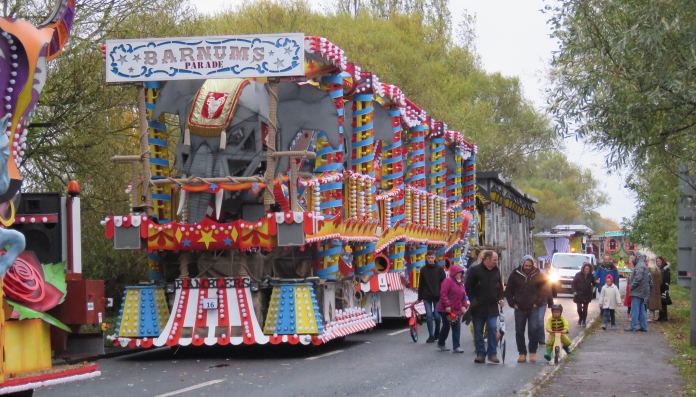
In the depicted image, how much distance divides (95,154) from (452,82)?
28.5 metres

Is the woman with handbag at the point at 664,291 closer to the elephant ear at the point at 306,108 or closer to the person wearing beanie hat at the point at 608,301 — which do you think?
the person wearing beanie hat at the point at 608,301

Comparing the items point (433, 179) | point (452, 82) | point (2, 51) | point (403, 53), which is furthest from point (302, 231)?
point (452, 82)

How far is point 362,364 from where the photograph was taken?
1636 cm

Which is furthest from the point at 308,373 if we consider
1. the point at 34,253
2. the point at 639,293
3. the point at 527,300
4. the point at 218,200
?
the point at 639,293

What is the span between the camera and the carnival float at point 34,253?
8.86 metres

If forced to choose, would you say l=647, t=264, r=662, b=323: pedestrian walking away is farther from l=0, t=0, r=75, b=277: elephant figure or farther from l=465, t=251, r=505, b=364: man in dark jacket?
l=0, t=0, r=75, b=277: elephant figure

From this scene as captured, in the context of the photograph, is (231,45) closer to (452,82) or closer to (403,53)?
(403,53)

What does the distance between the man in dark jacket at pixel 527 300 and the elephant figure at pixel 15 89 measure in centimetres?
940

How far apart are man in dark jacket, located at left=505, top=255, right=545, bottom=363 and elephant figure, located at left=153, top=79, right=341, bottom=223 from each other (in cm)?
382

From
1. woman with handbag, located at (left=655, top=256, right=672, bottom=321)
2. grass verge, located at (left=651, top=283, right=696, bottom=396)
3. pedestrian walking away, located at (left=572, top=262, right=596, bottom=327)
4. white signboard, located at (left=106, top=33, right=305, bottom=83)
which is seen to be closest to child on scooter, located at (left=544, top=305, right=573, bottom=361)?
grass verge, located at (left=651, top=283, right=696, bottom=396)

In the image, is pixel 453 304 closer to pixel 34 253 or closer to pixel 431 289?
pixel 431 289

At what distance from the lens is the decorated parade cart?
16.9m

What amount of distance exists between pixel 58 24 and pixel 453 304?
33.5ft

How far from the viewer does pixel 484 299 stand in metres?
16.9
